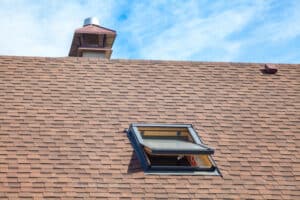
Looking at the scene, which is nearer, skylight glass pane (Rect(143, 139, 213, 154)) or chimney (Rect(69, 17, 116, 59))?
skylight glass pane (Rect(143, 139, 213, 154))

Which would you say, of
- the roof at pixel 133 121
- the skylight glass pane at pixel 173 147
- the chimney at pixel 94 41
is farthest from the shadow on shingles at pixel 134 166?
the chimney at pixel 94 41

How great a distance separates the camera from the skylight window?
280 inches

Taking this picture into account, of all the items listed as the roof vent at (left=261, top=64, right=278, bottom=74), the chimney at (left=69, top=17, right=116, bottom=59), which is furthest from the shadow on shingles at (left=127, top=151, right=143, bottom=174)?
the chimney at (left=69, top=17, right=116, bottom=59)

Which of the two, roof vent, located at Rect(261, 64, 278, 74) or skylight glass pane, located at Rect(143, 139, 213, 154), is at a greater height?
roof vent, located at Rect(261, 64, 278, 74)

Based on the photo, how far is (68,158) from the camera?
7.07 m

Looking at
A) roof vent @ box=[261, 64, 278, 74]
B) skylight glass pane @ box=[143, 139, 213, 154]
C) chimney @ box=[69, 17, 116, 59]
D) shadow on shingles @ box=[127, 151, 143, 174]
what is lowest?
shadow on shingles @ box=[127, 151, 143, 174]

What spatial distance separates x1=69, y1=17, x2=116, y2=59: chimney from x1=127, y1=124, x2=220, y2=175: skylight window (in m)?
4.20

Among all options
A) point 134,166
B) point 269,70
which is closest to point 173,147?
point 134,166

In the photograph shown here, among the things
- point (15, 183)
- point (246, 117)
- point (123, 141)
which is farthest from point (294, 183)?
point (15, 183)

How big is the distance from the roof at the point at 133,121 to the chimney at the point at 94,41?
5.61ft

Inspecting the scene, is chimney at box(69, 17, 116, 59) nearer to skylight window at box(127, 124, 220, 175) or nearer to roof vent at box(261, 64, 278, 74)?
roof vent at box(261, 64, 278, 74)

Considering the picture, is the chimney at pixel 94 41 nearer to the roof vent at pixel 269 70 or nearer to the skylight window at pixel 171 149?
the roof vent at pixel 269 70

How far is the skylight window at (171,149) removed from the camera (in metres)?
7.12

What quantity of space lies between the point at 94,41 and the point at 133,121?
4.31 meters
